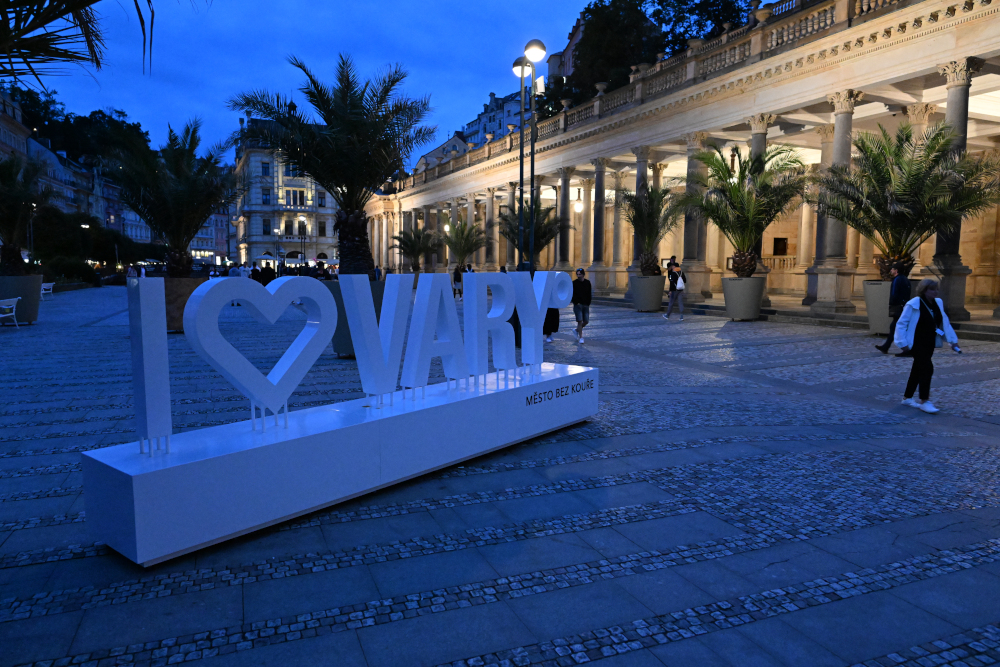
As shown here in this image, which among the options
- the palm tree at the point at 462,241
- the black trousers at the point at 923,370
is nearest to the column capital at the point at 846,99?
the black trousers at the point at 923,370

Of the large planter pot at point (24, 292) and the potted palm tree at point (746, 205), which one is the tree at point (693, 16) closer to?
the potted palm tree at point (746, 205)

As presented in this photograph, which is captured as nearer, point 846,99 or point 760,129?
point 846,99

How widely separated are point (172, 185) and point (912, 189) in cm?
1761

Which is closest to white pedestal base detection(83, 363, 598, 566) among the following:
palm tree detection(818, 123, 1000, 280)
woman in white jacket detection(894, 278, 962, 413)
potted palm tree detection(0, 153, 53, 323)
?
woman in white jacket detection(894, 278, 962, 413)

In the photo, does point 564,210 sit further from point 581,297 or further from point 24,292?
point 24,292

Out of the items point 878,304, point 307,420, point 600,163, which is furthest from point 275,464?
point 600,163

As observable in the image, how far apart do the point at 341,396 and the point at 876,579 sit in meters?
6.14

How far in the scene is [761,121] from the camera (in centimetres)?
2053

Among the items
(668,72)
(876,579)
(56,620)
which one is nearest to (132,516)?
(56,620)

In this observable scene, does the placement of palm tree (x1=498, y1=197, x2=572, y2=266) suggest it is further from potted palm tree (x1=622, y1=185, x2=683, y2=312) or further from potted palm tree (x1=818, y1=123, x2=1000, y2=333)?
potted palm tree (x1=818, y1=123, x2=1000, y2=333)

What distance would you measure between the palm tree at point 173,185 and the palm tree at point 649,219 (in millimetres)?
13449

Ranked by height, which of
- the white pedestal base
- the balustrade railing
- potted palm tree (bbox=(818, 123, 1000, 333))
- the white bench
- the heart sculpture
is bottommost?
the white pedestal base

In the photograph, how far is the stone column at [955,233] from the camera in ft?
48.3

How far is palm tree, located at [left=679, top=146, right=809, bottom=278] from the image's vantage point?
59.0ft
